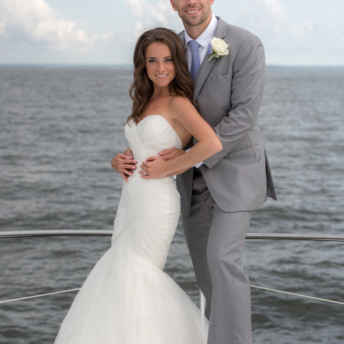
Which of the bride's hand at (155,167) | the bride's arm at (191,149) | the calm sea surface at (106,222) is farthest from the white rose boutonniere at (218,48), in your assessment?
the calm sea surface at (106,222)

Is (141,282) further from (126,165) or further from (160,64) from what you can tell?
(160,64)

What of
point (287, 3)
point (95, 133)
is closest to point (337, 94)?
point (287, 3)

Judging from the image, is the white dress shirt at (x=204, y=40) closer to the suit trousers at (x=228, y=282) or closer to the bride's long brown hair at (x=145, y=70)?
the bride's long brown hair at (x=145, y=70)

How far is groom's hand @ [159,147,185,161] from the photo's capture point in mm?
2578

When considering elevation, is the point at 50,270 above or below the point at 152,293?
below

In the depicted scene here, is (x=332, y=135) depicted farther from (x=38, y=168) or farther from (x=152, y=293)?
(x=152, y=293)

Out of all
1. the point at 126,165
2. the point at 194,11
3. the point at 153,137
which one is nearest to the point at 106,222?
the point at 126,165

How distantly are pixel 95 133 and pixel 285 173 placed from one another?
14.4 m

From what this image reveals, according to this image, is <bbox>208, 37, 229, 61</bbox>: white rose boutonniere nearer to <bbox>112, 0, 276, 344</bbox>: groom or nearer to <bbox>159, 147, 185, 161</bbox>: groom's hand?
<bbox>112, 0, 276, 344</bbox>: groom

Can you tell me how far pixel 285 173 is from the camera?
25.0 metres

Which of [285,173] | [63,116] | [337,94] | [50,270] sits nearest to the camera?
[50,270]

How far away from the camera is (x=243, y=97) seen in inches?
98.1

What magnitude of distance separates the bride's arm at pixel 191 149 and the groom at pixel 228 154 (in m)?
0.05

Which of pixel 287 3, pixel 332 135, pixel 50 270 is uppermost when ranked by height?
pixel 287 3
